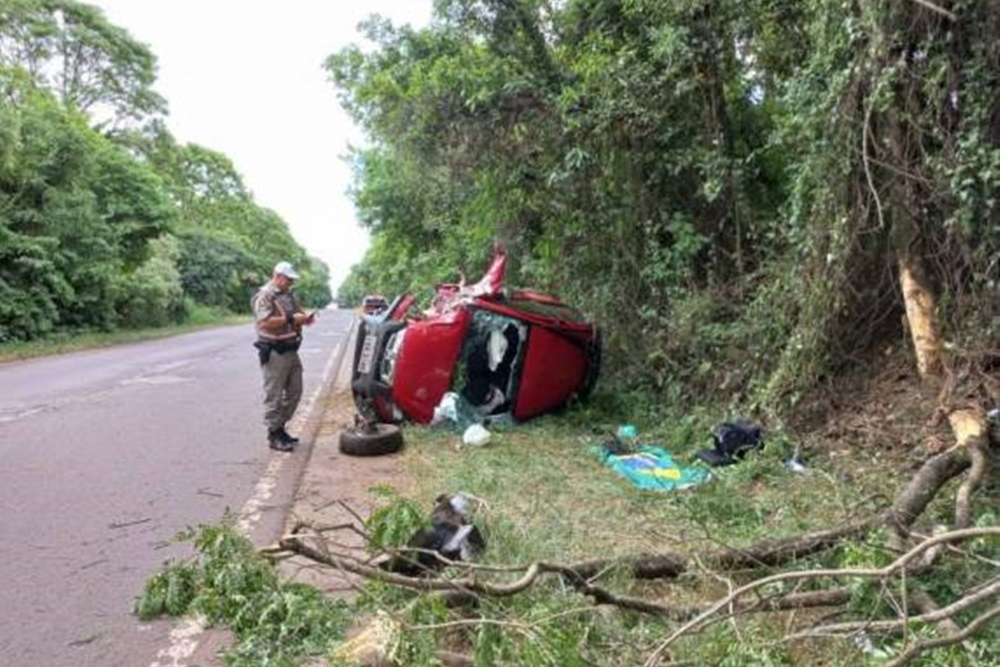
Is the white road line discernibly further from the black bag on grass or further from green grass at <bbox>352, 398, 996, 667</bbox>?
the black bag on grass

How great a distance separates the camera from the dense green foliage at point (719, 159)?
5457mm

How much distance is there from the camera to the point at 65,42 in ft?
115

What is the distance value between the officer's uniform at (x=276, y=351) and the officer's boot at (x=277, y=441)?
14mm

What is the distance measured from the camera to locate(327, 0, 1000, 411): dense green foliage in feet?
17.9

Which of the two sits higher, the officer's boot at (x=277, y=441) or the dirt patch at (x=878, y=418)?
the dirt patch at (x=878, y=418)

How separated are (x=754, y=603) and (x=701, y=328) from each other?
5.30 meters

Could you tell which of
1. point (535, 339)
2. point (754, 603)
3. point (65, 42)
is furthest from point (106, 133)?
point (754, 603)

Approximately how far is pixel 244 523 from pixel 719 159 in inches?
221

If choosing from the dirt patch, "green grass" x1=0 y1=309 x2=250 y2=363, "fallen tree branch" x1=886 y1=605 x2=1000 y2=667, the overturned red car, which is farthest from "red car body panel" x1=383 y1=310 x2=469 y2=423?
"green grass" x1=0 y1=309 x2=250 y2=363

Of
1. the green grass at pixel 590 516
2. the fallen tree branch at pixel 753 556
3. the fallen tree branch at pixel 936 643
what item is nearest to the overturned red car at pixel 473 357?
the green grass at pixel 590 516

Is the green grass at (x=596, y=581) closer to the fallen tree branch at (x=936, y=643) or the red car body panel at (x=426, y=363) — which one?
the fallen tree branch at (x=936, y=643)

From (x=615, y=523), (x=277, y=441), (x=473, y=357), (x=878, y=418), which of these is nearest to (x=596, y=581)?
(x=615, y=523)

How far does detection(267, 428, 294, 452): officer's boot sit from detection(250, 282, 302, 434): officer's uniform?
1 cm

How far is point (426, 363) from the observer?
8.22 meters
